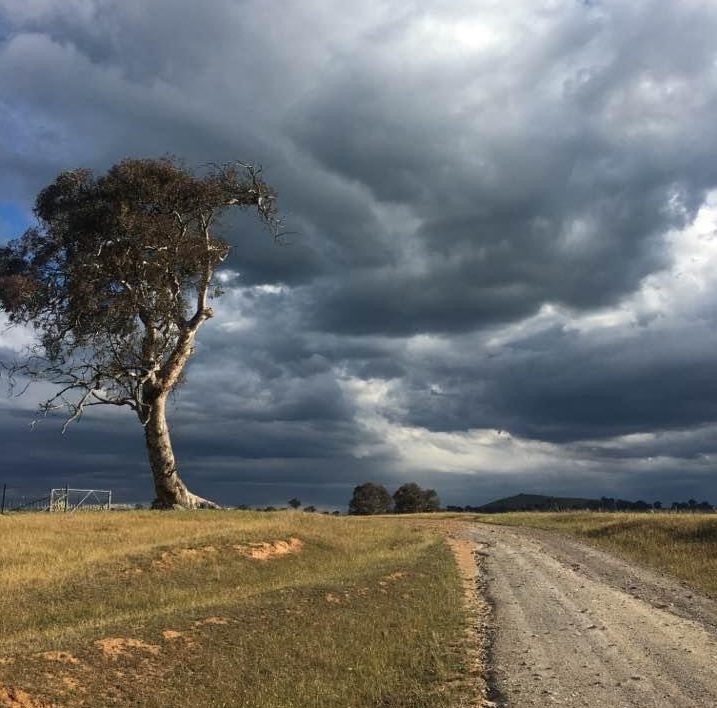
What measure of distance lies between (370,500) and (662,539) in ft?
215

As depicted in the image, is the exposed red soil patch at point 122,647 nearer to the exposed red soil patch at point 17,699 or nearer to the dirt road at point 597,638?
the exposed red soil patch at point 17,699

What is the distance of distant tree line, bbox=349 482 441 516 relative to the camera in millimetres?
90812

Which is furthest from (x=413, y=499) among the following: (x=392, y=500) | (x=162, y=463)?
(x=162, y=463)

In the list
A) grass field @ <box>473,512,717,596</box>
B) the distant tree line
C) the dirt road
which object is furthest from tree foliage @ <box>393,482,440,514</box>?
the dirt road

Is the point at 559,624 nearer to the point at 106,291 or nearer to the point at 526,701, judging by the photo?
the point at 526,701

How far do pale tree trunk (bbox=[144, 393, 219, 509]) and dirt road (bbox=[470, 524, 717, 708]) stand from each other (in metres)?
21.6

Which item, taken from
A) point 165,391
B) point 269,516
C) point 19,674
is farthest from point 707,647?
point 165,391

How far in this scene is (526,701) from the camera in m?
9.09

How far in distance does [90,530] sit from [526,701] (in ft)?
70.8

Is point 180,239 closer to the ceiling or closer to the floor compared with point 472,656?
closer to the ceiling

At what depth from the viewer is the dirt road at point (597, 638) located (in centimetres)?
947

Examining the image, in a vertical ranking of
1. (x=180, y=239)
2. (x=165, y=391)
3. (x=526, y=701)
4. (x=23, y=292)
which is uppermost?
(x=180, y=239)

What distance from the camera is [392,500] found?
A: 9438 cm

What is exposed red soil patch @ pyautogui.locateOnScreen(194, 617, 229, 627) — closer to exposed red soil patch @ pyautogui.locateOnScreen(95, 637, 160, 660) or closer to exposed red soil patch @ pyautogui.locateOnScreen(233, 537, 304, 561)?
exposed red soil patch @ pyautogui.locateOnScreen(95, 637, 160, 660)
